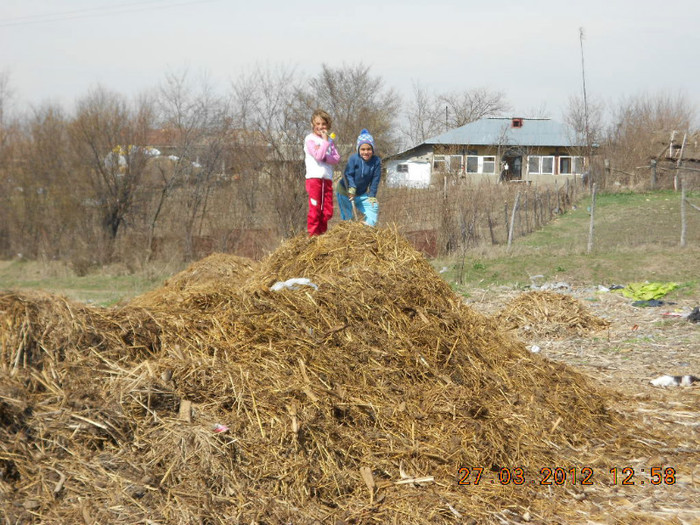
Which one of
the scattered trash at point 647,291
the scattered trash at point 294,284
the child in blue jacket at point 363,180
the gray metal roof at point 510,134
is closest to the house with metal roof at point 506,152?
the gray metal roof at point 510,134

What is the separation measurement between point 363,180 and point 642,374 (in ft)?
11.9

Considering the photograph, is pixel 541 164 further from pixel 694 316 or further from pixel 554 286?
pixel 694 316

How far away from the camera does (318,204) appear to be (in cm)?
780

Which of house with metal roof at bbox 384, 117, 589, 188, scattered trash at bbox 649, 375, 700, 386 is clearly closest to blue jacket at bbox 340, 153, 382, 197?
scattered trash at bbox 649, 375, 700, 386

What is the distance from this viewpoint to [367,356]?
15.1 ft

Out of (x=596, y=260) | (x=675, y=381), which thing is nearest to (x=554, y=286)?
(x=596, y=260)

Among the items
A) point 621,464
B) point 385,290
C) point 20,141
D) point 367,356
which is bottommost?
point 621,464

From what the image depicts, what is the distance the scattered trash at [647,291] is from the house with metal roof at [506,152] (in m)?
35.3

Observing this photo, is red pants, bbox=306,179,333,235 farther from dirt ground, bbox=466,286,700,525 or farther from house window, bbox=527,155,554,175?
house window, bbox=527,155,554,175

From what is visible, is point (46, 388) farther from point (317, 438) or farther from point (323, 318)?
point (323, 318)

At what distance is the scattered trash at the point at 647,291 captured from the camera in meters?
10.4

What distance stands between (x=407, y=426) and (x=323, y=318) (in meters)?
1.03

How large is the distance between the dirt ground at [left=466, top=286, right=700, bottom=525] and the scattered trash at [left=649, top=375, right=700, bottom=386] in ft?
0.27

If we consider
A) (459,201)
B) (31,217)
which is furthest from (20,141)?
(459,201)
